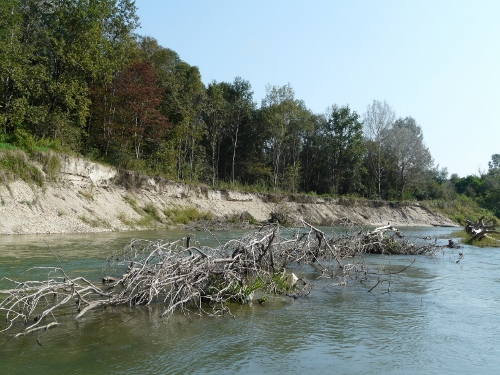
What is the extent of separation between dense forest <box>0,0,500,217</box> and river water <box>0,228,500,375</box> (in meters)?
21.0

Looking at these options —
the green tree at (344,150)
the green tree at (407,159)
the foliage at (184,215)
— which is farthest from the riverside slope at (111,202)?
the green tree at (407,159)

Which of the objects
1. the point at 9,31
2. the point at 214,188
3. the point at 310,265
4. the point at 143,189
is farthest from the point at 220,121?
the point at 310,265

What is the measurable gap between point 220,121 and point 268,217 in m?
14.1

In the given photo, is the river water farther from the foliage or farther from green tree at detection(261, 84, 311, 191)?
green tree at detection(261, 84, 311, 191)

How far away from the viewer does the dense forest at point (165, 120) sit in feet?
97.8

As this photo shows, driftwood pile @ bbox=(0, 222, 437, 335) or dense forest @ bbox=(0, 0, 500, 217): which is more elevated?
dense forest @ bbox=(0, 0, 500, 217)

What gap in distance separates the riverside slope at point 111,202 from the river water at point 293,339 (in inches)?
516

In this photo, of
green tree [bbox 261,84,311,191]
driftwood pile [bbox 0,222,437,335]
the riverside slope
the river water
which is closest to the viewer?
the river water

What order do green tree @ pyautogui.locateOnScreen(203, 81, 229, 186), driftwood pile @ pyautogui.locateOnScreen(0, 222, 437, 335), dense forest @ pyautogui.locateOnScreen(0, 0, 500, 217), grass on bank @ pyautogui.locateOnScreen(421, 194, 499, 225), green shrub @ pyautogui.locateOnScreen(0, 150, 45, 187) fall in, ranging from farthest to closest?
grass on bank @ pyautogui.locateOnScreen(421, 194, 499, 225) < green tree @ pyautogui.locateOnScreen(203, 81, 229, 186) < dense forest @ pyautogui.locateOnScreen(0, 0, 500, 217) < green shrub @ pyautogui.locateOnScreen(0, 150, 45, 187) < driftwood pile @ pyautogui.locateOnScreen(0, 222, 437, 335)

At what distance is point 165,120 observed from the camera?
38.7 metres

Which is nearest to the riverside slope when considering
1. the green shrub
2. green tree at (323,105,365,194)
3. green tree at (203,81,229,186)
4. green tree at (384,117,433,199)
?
the green shrub

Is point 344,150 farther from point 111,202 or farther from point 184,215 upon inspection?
point 111,202

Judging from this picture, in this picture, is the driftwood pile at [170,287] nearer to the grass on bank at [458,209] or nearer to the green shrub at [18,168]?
the green shrub at [18,168]

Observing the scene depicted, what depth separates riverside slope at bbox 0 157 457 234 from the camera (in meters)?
24.1
